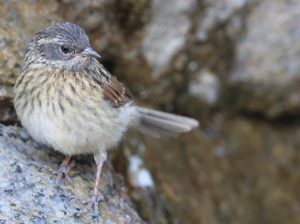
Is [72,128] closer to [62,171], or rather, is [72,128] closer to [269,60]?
[62,171]

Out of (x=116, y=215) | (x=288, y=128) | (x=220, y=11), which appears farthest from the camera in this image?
(x=288, y=128)

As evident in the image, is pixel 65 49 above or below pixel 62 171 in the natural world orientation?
above

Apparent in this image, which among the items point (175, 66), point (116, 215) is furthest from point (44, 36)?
point (175, 66)

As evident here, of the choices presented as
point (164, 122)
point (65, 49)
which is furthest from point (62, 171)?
point (164, 122)

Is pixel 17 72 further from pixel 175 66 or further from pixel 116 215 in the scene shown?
pixel 175 66

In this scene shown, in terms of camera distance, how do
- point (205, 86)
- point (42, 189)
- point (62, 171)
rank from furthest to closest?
point (205, 86) < point (62, 171) < point (42, 189)

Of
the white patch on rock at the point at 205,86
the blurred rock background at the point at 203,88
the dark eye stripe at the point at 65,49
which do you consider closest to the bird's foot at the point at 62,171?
the blurred rock background at the point at 203,88

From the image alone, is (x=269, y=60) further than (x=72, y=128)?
Yes

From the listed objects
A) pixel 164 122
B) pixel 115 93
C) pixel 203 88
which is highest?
Answer: pixel 115 93
